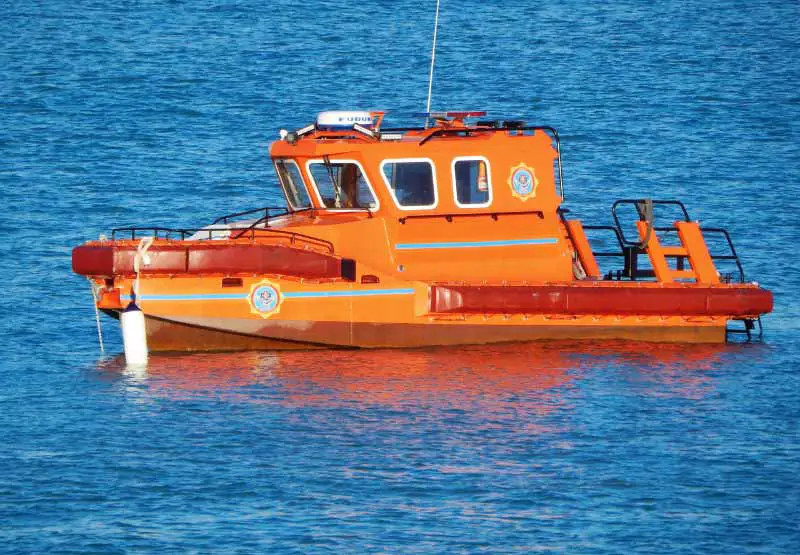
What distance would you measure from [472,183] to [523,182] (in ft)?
2.18

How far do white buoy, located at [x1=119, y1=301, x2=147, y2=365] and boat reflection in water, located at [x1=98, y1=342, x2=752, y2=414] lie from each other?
0.23 metres

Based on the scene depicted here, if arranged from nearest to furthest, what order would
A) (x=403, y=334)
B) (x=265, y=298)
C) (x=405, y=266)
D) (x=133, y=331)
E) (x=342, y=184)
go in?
(x=133, y=331) → (x=265, y=298) → (x=403, y=334) → (x=405, y=266) → (x=342, y=184)

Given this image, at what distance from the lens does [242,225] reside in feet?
73.9

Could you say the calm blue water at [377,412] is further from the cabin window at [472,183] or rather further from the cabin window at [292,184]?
the cabin window at [292,184]

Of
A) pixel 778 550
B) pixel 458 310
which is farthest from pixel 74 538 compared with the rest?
pixel 458 310

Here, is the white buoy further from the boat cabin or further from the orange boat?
the boat cabin

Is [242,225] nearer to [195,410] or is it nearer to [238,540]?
[195,410]

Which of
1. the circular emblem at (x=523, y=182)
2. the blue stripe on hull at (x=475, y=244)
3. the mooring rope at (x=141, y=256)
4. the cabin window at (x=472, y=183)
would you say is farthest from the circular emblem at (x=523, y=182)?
the mooring rope at (x=141, y=256)

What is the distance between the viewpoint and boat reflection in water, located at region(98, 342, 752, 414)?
19359 mm

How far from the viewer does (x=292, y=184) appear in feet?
74.1

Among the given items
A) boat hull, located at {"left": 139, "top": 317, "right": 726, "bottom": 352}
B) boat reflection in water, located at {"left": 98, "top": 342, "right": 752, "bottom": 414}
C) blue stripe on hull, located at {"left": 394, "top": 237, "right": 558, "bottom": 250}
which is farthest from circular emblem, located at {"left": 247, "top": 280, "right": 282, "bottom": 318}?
blue stripe on hull, located at {"left": 394, "top": 237, "right": 558, "bottom": 250}

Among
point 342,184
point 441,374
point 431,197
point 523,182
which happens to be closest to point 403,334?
point 441,374

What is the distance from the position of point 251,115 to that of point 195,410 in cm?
2520

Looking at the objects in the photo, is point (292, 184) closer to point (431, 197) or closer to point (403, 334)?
point (431, 197)
